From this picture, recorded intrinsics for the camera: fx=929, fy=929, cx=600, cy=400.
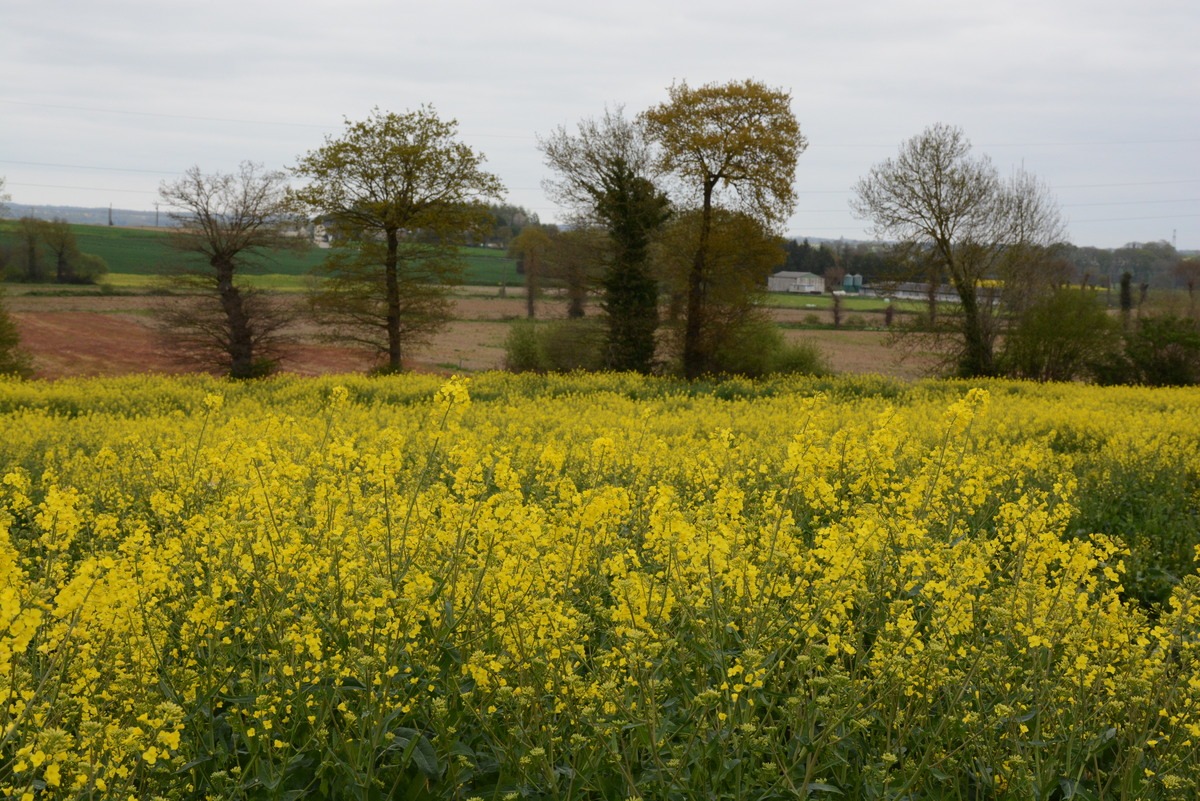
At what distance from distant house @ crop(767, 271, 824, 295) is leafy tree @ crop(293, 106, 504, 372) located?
5287cm

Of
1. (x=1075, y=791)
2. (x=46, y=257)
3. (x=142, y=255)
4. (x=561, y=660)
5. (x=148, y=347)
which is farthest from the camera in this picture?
(x=142, y=255)

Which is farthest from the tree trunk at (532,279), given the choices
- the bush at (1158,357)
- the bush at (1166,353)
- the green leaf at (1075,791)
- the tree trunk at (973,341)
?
the green leaf at (1075,791)

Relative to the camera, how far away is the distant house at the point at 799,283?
84.1 meters

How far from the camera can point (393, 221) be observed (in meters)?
30.0

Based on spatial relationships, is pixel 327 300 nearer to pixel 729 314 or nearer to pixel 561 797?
pixel 729 314

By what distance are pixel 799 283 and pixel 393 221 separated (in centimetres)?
6439

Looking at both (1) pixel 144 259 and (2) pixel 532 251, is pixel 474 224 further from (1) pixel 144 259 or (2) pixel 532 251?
(1) pixel 144 259

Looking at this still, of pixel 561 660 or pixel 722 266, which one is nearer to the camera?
pixel 561 660

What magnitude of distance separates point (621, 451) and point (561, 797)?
15.6 ft

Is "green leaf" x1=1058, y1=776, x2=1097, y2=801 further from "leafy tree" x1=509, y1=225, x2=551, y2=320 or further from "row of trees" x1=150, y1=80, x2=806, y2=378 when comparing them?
"leafy tree" x1=509, y1=225, x2=551, y2=320

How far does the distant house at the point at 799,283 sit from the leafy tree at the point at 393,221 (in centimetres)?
5287

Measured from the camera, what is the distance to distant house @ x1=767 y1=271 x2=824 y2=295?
8412 cm

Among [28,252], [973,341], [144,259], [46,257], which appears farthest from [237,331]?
[144,259]

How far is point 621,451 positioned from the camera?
7.80 metres
